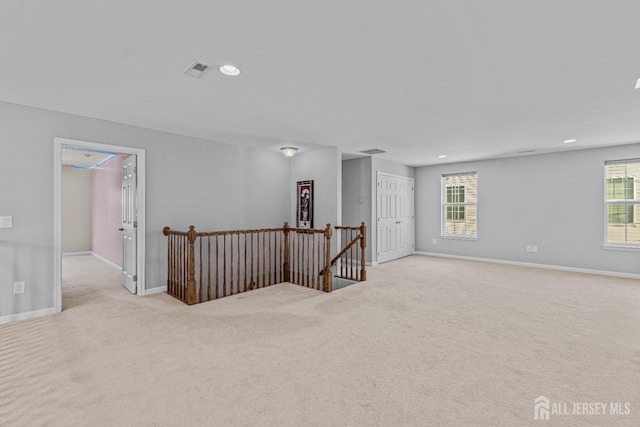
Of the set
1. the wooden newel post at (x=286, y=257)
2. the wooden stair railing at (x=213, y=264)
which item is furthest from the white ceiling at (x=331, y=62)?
the wooden newel post at (x=286, y=257)

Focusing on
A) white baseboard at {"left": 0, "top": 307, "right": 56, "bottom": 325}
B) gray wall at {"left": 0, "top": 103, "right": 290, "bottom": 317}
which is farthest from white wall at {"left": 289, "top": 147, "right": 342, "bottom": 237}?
white baseboard at {"left": 0, "top": 307, "right": 56, "bottom": 325}

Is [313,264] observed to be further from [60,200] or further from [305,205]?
[60,200]

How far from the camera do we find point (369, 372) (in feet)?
7.56

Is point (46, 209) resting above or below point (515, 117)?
below

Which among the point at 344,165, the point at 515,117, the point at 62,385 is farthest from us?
the point at 344,165

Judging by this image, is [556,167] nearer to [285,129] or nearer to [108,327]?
[285,129]

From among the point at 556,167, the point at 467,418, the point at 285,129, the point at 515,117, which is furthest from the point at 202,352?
the point at 556,167

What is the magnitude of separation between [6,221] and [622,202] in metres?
9.34

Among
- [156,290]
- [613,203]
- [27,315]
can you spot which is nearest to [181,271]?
[156,290]

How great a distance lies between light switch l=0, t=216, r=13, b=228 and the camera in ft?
10.8

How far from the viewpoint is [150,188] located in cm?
440

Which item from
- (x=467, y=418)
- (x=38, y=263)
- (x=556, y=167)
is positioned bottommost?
(x=467, y=418)

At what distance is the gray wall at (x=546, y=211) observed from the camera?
5.74 metres

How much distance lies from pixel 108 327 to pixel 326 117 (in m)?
3.42
